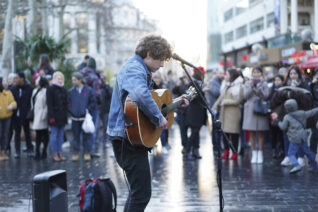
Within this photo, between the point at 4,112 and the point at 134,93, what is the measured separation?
746 centimetres

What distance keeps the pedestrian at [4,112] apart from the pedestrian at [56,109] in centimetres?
111

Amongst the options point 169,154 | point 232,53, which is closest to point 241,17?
point 232,53

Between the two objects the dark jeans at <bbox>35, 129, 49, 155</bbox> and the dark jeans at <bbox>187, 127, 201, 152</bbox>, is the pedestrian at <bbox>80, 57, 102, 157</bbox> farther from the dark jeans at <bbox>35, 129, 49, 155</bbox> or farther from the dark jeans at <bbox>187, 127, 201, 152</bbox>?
the dark jeans at <bbox>187, 127, 201, 152</bbox>

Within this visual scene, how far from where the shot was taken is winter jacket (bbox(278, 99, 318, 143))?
8.38 metres

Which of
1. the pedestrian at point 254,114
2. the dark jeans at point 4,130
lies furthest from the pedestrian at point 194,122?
the dark jeans at point 4,130

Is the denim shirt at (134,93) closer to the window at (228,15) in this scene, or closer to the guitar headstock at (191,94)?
the guitar headstock at (191,94)

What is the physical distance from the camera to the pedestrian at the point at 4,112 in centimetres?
1057

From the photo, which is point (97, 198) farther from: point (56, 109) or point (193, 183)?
point (56, 109)

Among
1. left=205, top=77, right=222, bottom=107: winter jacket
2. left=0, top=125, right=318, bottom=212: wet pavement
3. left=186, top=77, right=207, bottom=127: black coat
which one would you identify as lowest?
left=0, top=125, right=318, bottom=212: wet pavement

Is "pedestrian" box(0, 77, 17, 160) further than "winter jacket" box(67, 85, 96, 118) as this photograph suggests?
Yes

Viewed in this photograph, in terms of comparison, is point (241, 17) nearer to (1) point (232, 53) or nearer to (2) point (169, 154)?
(1) point (232, 53)

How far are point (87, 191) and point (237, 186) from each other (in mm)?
3031

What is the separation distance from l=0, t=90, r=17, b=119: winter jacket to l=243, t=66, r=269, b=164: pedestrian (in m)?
5.32

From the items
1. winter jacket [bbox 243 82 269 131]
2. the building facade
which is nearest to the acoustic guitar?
winter jacket [bbox 243 82 269 131]
